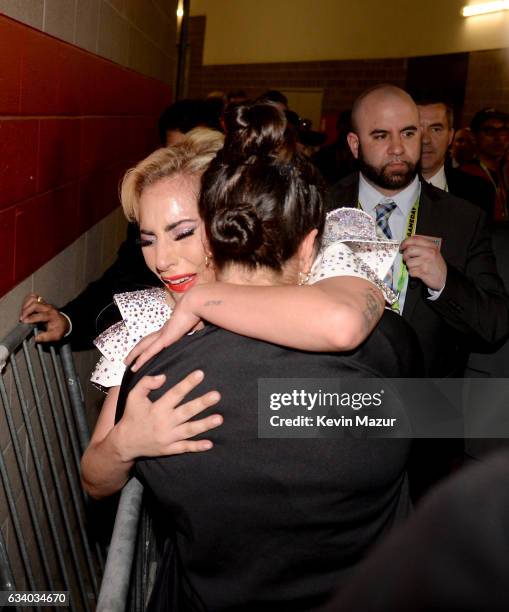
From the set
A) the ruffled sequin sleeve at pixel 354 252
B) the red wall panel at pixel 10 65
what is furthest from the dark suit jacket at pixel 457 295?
the red wall panel at pixel 10 65

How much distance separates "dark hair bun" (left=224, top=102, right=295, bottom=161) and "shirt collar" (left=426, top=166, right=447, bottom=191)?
2.69 meters

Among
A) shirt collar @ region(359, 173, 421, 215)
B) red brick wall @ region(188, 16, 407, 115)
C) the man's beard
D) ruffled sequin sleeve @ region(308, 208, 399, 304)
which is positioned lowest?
ruffled sequin sleeve @ region(308, 208, 399, 304)

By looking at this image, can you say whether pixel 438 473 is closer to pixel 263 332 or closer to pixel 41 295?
pixel 41 295

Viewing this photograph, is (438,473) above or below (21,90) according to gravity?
below

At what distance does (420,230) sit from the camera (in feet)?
8.39

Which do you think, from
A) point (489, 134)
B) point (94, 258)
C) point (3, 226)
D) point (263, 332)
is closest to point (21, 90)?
point (3, 226)

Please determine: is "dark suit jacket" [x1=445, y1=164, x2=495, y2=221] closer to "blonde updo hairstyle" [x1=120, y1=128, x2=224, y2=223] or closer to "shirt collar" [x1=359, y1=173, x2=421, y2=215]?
"shirt collar" [x1=359, y1=173, x2=421, y2=215]

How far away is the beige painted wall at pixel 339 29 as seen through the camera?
8273 millimetres

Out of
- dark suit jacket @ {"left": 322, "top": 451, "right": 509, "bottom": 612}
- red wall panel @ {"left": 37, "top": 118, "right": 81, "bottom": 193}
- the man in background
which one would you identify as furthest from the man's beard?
the man in background

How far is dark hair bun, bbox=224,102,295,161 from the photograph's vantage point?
121cm

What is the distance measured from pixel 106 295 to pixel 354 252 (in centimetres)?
124

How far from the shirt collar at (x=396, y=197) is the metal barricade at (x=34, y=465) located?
127 cm

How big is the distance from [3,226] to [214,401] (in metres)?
1.12

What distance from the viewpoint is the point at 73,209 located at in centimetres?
288
